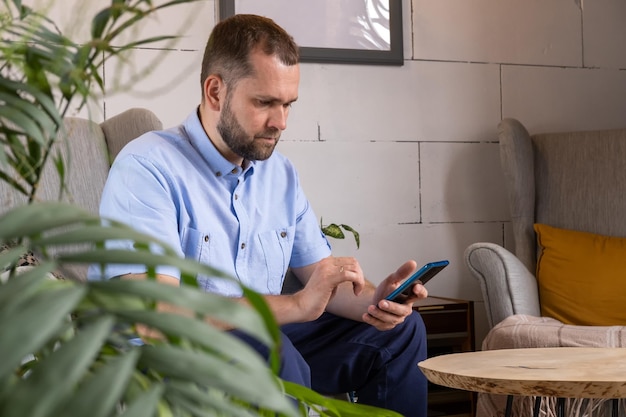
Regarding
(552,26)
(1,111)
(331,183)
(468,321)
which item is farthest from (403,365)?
(552,26)

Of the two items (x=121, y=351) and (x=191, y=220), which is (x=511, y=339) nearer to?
(x=191, y=220)

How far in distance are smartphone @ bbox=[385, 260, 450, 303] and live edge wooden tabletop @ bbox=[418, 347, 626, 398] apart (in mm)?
153

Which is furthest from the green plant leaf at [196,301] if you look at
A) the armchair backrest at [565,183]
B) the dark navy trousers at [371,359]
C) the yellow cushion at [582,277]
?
the armchair backrest at [565,183]

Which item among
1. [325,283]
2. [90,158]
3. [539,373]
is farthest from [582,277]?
[90,158]

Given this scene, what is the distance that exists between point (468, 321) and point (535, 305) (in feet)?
0.77

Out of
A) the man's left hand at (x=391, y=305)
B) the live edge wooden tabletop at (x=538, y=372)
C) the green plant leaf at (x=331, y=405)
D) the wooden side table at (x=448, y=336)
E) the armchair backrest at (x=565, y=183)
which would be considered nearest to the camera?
the green plant leaf at (x=331, y=405)

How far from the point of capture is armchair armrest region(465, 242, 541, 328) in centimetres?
285

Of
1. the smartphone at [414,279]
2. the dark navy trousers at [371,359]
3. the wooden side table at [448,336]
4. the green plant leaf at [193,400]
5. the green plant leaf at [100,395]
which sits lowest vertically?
the wooden side table at [448,336]

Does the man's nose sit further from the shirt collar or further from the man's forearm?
the man's forearm

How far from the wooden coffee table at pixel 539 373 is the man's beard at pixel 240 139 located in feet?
2.04

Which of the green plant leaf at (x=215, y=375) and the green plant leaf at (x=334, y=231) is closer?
the green plant leaf at (x=215, y=375)

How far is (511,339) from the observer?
2631 mm

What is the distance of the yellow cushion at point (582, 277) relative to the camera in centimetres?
291

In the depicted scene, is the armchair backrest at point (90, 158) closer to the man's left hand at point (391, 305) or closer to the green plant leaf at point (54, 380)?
the man's left hand at point (391, 305)
